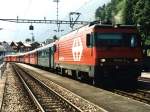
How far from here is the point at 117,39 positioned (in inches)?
787

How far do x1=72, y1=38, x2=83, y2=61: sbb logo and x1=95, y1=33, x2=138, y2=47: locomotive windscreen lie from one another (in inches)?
122

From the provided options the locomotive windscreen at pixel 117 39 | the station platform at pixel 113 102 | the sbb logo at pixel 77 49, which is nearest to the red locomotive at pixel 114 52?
the locomotive windscreen at pixel 117 39

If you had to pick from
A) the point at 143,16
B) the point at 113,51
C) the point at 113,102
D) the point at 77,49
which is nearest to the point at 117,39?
the point at 113,51

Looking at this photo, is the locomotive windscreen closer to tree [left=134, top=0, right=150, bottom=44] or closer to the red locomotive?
the red locomotive

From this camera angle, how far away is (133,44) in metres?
20.0

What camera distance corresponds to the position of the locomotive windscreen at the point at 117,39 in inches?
781

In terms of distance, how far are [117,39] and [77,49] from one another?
450 centimetres

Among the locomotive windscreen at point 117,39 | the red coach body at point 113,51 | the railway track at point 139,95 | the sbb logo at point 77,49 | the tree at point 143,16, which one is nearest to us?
the railway track at point 139,95

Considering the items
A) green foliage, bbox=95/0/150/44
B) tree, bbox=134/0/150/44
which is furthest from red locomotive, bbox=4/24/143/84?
tree, bbox=134/0/150/44

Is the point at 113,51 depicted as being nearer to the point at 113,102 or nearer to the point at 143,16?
the point at 113,102

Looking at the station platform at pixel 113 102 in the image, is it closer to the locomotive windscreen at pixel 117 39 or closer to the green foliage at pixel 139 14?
the locomotive windscreen at pixel 117 39

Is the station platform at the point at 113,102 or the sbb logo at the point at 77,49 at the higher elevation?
the sbb logo at the point at 77,49

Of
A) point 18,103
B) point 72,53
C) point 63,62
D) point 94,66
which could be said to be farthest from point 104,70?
point 63,62

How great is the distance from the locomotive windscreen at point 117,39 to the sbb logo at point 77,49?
3.10m
